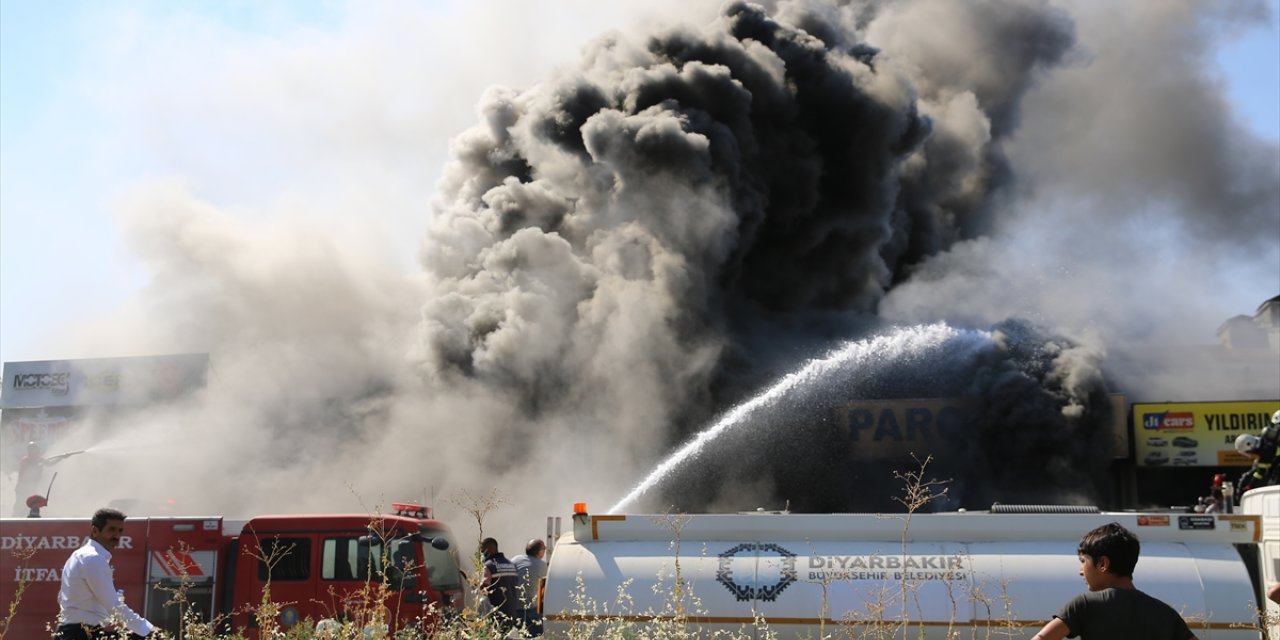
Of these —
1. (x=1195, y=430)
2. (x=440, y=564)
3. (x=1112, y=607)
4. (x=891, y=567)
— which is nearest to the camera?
(x=1112, y=607)

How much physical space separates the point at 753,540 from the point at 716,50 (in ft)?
81.0

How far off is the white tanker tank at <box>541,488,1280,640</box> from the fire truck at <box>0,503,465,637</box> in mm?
2077

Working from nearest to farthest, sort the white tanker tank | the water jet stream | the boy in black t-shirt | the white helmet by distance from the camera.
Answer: the boy in black t-shirt
the white tanker tank
the white helmet
the water jet stream

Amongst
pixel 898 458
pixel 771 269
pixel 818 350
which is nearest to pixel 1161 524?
pixel 898 458

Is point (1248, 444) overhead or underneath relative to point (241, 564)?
overhead

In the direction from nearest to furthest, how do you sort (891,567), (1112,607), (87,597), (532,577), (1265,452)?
(1112,607) < (87,597) < (891,567) < (532,577) < (1265,452)

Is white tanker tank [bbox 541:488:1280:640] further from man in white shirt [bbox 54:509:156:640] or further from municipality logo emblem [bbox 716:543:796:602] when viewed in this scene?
man in white shirt [bbox 54:509:156:640]

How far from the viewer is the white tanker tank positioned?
8.98 meters

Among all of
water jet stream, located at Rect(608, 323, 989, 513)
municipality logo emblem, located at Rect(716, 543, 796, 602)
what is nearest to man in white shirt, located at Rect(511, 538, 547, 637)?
municipality logo emblem, located at Rect(716, 543, 796, 602)

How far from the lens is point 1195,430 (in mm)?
23906

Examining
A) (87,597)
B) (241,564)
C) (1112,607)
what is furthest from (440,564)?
(1112,607)

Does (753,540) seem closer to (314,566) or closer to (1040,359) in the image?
(314,566)

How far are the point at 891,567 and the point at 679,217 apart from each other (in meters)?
20.9

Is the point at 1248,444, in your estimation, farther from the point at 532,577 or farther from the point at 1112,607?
the point at 1112,607
